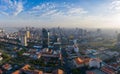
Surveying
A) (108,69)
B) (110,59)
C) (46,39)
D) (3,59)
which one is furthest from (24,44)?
(108,69)

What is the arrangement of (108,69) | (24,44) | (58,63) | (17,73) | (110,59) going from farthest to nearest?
1. (24,44)
2. (110,59)
3. (58,63)
4. (108,69)
5. (17,73)

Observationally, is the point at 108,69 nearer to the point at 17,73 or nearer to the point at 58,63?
the point at 58,63

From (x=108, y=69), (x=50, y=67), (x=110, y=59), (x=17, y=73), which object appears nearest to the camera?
(x=17, y=73)

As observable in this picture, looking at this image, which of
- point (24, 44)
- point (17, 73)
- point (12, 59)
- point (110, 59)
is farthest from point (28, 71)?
point (24, 44)

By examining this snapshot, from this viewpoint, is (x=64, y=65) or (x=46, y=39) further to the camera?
(x=46, y=39)

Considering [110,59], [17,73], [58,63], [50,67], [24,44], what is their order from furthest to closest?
[24,44] < [110,59] < [58,63] < [50,67] < [17,73]

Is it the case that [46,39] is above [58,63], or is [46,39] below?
above

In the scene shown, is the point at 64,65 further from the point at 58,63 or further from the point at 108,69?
the point at 108,69

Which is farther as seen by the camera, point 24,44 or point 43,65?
point 24,44

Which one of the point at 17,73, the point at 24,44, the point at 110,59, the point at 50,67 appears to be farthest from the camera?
the point at 24,44
